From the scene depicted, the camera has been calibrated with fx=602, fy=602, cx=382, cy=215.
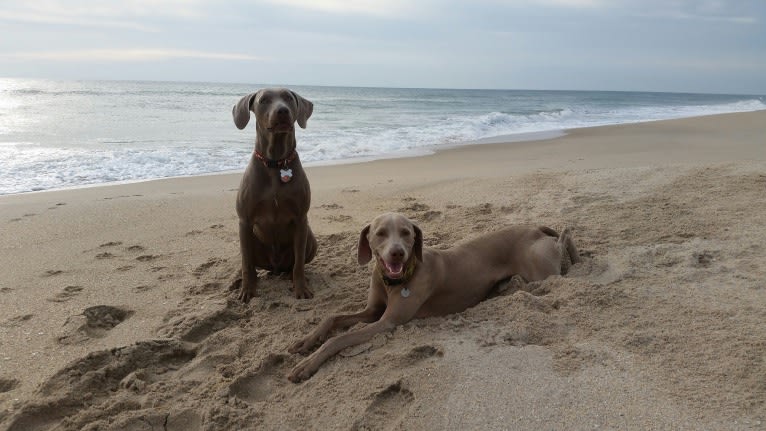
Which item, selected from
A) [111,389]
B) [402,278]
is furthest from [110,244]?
[402,278]

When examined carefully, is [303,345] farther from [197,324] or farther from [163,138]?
[163,138]

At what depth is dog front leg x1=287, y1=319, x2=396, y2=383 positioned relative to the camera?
3072 mm

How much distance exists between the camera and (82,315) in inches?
153

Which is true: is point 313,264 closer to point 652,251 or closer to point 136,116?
point 652,251

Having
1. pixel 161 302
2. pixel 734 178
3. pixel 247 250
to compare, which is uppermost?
pixel 734 178

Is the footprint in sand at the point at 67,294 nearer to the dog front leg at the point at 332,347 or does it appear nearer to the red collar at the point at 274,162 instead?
the red collar at the point at 274,162

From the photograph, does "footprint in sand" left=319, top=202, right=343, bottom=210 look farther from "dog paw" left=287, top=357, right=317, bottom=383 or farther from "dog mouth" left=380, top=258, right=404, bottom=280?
"dog paw" left=287, top=357, right=317, bottom=383

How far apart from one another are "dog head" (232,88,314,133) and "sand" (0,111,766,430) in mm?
1240

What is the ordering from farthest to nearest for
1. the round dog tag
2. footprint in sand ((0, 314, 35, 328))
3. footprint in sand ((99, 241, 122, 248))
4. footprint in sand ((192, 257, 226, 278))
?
footprint in sand ((99, 241, 122, 248)), footprint in sand ((192, 257, 226, 278)), the round dog tag, footprint in sand ((0, 314, 35, 328))

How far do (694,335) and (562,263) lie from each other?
4.38 feet

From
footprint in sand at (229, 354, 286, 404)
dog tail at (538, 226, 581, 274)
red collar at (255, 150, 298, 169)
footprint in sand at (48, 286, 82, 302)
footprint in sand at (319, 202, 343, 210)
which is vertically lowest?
footprint in sand at (48, 286, 82, 302)

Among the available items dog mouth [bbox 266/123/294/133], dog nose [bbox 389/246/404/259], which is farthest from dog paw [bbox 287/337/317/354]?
dog mouth [bbox 266/123/294/133]

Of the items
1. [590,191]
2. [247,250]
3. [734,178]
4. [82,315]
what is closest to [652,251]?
[590,191]

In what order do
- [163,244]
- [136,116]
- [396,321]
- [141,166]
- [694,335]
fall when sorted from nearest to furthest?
[694,335]
[396,321]
[163,244]
[141,166]
[136,116]
